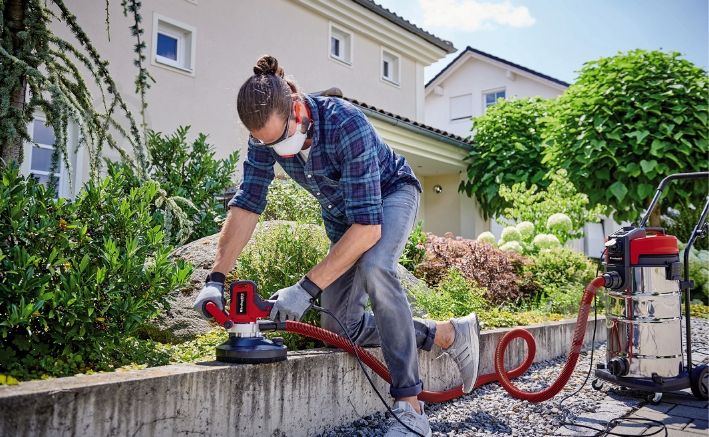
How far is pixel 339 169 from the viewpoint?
2.55 meters

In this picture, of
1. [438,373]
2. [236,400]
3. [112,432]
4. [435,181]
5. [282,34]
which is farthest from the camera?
[435,181]

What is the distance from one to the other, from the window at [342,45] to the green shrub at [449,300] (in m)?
8.36

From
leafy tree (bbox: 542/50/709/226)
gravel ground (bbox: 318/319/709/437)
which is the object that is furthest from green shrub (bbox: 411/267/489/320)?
leafy tree (bbox: 542/50/709/226)

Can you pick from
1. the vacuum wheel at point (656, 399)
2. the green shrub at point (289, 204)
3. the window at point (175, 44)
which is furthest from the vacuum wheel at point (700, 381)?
the window at point (175, 44)

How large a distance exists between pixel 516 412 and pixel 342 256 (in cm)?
151

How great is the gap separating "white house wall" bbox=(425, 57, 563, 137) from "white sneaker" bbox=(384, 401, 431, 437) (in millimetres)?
19239

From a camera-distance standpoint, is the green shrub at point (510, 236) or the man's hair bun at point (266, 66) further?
the green shrub at point (510, 236)

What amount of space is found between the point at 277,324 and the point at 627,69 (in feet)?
27.3

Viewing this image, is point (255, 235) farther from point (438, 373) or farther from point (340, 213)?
point (438, 373)

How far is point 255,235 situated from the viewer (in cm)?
376

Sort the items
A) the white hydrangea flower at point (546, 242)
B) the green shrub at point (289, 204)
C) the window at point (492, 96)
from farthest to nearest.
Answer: the window at point (492, 96)
the white hydrangea flower at point (546, 242)
the green shrub at point (289, 204)

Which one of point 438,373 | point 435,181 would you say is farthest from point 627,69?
point 438,373

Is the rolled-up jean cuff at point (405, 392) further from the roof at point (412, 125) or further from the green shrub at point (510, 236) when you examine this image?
the green shrub at point (510, 236)

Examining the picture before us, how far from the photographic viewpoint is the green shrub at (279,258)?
137 inches
